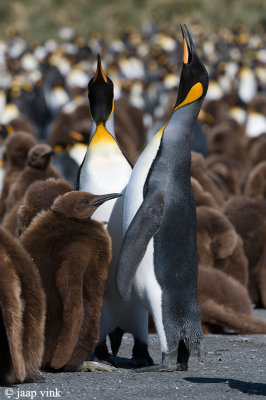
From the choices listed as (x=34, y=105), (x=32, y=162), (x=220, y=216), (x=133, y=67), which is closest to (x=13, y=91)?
(x=34, y=105)

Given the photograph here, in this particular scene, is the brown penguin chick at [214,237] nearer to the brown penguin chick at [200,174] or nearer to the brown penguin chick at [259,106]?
the brown penguin chick at [200,174]

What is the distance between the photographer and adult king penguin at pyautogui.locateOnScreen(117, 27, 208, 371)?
4.70m

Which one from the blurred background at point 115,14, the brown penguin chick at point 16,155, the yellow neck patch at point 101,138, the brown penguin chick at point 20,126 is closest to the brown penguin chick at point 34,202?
the yellow neck patch at point 101,138

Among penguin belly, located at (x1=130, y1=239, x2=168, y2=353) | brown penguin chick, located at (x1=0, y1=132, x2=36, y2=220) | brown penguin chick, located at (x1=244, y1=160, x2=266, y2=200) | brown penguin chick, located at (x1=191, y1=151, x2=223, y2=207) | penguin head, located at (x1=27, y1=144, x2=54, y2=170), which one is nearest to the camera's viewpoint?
penguin belly, located at (x1=130, y1=239, x2=168, y2=353)

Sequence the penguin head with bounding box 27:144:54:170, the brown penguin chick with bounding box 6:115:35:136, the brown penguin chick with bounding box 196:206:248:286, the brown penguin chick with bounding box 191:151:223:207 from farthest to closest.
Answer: the brown penguin chick with bounding box 6:115:35:136 → the brown penguin chick with bounding box 191:151:223:207 → the penguin head with bounding box 27:144:54:170 → the brown penguin chick with bounding box 196:206:248:286

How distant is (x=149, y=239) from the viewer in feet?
15.5

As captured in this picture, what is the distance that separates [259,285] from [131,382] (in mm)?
3381

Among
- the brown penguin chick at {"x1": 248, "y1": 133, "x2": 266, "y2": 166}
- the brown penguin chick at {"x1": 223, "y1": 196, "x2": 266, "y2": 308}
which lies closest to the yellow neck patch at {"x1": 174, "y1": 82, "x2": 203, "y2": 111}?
the brown penguin chick at {"x1": 223, "y1": 196, "x2": 266, "y2": 308}

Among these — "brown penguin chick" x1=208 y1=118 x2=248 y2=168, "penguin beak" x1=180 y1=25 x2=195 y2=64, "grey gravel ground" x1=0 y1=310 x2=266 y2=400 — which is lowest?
"grey gravel ground" x1=0 y1=310 x2=266 y2=400

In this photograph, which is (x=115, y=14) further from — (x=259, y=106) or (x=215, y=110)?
(x=259, y=106)

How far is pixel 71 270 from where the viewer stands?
14.5 ft

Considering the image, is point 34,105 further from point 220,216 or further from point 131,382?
point 131,382

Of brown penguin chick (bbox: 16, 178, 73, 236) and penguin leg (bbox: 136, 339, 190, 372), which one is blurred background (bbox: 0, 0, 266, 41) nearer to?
brown penguin chick (bbox: 16, 178, 73, 236)

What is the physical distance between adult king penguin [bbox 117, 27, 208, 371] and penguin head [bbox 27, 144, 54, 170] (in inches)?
131
